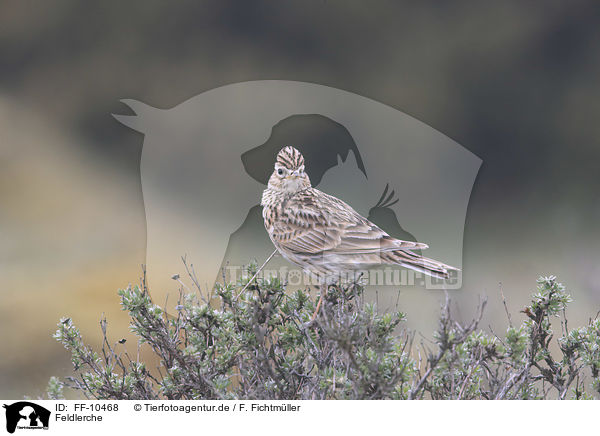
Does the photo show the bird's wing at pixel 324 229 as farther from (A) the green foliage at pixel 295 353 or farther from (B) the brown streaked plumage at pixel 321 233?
(A) the green foliage at pixel 295 353

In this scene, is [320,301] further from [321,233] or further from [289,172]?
[289,172]

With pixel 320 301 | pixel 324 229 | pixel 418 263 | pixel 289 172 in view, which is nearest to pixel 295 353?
pixel 320 301

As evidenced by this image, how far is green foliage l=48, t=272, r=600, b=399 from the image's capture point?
2.83 meters

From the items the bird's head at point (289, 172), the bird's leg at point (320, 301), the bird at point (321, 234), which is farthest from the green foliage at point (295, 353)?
the bird's head at point (289, 172)

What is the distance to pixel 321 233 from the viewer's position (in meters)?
4.11

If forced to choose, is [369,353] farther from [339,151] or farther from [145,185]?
[145,185]

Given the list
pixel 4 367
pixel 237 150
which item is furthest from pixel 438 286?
pixel 4 367

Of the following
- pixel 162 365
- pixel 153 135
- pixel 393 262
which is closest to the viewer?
pixel 162 365

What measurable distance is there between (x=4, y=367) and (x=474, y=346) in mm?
4492

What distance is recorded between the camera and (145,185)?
4.62m

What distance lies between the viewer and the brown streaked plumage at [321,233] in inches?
150

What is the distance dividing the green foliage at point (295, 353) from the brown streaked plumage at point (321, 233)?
17.8 inches

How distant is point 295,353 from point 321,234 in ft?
3.53
